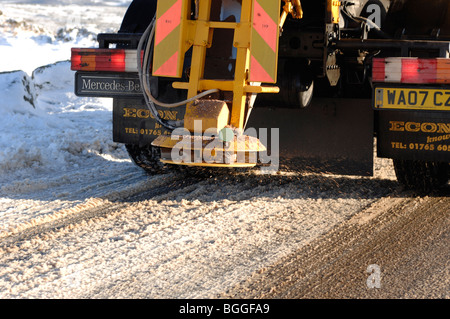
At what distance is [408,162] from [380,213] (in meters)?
0.80

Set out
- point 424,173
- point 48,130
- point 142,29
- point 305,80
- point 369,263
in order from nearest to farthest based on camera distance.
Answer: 1. point 369,263
2. point 305,80
3. point 424,173
4. point 142,29
5. point 48,130

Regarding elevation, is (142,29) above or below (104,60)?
above

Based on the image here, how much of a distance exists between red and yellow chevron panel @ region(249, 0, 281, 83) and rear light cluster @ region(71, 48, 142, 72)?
46.6 inches

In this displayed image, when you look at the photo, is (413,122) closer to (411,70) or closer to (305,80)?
(411,70)

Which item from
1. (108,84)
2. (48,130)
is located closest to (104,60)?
(108,84)

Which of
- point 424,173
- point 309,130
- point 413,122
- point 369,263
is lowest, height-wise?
point 369,263

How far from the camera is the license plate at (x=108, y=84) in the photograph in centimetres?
544

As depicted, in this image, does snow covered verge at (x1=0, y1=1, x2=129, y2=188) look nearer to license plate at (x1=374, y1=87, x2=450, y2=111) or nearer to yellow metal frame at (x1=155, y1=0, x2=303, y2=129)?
yellow metal frame at (x1=155, y1=0, x2=303, y2=129)

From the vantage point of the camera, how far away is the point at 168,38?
473cm

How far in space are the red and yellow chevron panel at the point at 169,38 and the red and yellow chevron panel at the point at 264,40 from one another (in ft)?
1.62

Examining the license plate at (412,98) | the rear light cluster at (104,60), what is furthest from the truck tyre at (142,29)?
the license plate at (412,98)

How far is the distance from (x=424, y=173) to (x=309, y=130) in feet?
3.30

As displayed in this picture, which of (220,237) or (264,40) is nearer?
(220,237)
